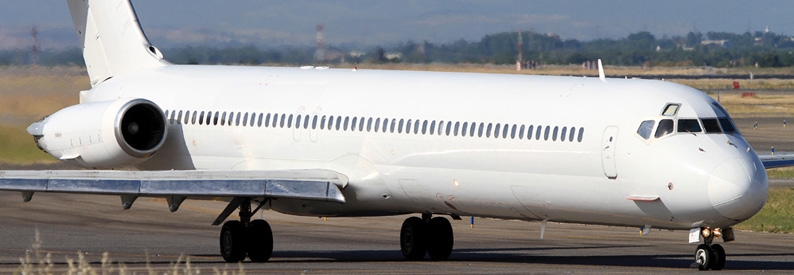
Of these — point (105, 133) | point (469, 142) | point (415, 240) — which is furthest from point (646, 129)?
point (105, 133)

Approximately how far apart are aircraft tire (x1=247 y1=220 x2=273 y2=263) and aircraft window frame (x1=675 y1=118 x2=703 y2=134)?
7102 millimetres

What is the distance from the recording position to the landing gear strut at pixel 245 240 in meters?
24.4

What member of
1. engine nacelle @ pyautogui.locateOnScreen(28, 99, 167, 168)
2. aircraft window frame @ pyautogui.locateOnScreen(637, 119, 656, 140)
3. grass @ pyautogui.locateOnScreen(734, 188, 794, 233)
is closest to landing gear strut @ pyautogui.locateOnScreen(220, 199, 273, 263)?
engine nacelle @ pyautogui.locateOnScreen(28, 99, 167, 168)

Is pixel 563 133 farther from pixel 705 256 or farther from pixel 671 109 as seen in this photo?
pixel 705 256

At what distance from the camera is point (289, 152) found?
2520 centimetres

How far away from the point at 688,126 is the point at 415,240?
6.18 m

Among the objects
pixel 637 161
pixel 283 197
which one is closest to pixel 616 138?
pixel 637 161

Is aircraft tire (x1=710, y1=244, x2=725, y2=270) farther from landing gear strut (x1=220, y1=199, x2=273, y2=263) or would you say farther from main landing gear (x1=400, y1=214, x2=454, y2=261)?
landing gear strut (x1=220, y1=199, x2=273, y2=263)

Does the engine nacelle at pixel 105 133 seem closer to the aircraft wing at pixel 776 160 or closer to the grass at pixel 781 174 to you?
the aircraft wing at pixel 776 160

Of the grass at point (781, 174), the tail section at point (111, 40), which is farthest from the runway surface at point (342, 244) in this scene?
the grass at point (781, 174)

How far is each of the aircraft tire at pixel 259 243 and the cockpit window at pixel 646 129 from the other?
663 centimetres

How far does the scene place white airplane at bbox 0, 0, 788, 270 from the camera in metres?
20.8

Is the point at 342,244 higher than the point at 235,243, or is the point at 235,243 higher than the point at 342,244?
the point at 235,243

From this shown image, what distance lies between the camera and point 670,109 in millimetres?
20969
